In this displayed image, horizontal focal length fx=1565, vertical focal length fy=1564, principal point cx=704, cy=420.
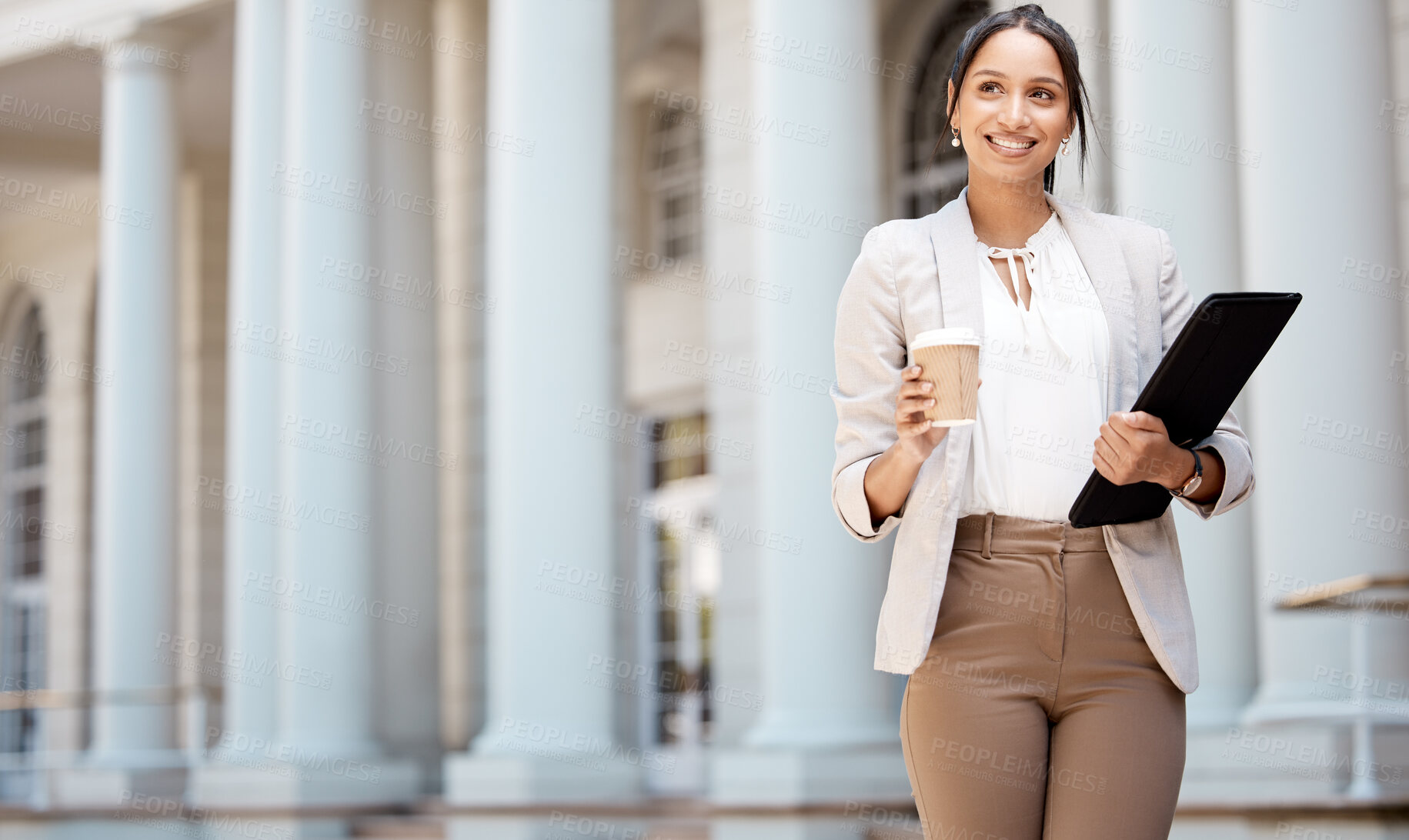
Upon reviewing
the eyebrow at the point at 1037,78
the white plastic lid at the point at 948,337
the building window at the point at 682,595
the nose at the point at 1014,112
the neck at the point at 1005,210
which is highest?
the eyebrow at the point at 1037,78

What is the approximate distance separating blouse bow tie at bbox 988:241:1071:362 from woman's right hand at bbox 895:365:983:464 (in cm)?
26

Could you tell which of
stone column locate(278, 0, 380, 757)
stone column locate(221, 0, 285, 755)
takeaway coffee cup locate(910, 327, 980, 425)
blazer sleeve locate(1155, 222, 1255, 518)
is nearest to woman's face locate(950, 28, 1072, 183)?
blazer sleeve locate(1155, 222, 1255, 518)

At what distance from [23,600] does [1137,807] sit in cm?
2272

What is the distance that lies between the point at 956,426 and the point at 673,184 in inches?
576

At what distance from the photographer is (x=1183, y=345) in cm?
210

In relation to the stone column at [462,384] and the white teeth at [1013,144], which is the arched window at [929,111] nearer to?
the stone column at [462,384]

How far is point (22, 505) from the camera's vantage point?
74.6ft

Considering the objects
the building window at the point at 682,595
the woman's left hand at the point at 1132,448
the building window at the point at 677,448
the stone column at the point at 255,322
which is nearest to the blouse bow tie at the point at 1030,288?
the woman's left hand at the point at 1132,448

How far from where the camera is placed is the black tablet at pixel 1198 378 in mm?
2107

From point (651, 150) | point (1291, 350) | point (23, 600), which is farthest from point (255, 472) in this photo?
point (23, 600)

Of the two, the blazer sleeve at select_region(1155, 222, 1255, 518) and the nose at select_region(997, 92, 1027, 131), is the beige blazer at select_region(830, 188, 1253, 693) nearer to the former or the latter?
the blazer sleeve at select_region(1155, 222, 1255, 518)

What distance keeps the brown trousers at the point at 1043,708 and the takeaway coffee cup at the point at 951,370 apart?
0.25m

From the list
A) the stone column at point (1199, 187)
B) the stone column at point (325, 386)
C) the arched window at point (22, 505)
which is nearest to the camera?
the stone column at point (1199, 187)

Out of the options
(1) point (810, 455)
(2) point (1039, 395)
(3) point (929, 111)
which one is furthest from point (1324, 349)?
(3) point (929, 111)
